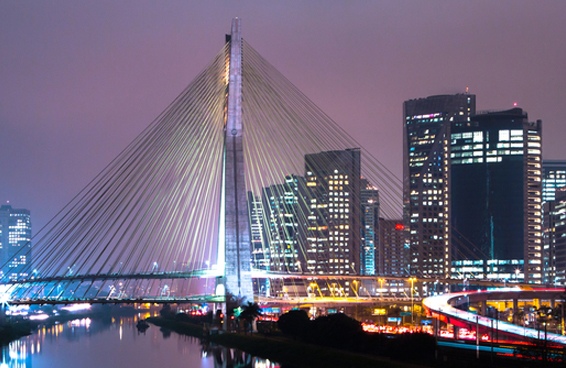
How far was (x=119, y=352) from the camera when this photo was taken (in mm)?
70625

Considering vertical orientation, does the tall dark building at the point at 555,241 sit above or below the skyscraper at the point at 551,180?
→ below

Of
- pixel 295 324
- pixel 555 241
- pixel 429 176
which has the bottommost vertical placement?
pixel 295 324

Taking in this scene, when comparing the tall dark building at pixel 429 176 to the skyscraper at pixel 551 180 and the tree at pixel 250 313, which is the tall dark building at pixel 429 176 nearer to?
the skyscraper at pixel 551 180

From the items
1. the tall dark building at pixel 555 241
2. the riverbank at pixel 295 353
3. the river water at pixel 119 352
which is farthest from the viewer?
the tall dark building at pixel 555 241

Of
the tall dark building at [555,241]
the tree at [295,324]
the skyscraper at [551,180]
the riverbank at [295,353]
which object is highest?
the skyscraper at [551,180]

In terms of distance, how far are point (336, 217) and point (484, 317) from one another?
87650 millimetres

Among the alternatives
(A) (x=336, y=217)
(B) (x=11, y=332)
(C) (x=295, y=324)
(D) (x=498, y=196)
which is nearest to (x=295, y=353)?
(C) (x=295, y=324)

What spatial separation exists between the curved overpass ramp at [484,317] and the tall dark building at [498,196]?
56.8m

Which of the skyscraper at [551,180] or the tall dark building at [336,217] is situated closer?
the tall dark building at [336,217]

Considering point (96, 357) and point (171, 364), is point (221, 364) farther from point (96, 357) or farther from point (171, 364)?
point (96, 357)

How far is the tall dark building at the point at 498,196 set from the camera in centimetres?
13662

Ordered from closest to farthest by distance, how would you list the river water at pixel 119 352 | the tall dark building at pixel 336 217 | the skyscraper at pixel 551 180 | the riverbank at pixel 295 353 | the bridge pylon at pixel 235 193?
1. the riverbank at pixel 295 353
2. the bridge pylon at pixel 235 193
3. the river water at pixel 119 352
4. the tall dark building at pixel 336 217
5. the skyscraper at pixel 551 180

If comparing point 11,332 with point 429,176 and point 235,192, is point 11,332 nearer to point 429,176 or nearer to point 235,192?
point 235,192

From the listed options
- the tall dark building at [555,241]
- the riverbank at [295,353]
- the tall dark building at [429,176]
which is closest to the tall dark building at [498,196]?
the tall dark building at [555,241]
